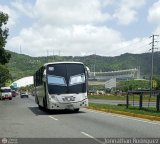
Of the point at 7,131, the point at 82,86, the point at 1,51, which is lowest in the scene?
the point at 7,131

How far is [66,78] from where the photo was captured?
29.8m

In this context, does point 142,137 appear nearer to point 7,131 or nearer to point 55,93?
point 7,131

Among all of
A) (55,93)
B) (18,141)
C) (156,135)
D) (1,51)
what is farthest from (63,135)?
(1,51)

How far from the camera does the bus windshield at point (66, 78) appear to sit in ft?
96.7

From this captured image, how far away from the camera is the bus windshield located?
29.5m

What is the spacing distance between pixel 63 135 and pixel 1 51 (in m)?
53.1

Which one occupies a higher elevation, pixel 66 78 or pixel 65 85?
pixel 66 78

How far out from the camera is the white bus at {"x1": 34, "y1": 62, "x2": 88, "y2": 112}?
29.4 m

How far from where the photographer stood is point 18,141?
14633 mm

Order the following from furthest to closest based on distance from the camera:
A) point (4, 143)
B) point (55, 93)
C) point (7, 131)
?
point (55, 93), point (7, 131), point (4, 143)

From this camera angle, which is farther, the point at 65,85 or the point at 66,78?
the point at 66,78

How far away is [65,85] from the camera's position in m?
29.6

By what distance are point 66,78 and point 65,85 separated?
1.62 ft

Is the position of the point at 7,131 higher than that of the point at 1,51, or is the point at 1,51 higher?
the point at 1,51
